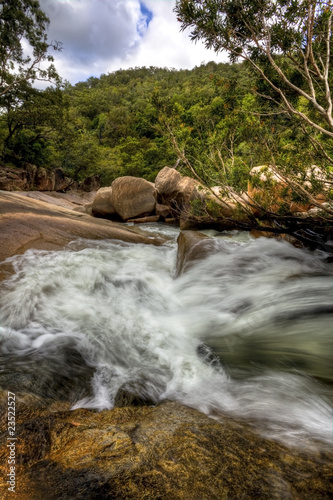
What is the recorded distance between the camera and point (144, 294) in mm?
4250

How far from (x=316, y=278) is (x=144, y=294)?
2.67m

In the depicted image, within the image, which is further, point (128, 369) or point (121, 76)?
point (121, 76)

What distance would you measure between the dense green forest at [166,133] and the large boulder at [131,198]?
262cm

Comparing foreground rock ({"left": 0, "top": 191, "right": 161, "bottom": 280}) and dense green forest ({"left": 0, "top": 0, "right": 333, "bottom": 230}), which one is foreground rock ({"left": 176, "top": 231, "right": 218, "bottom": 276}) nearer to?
dense green forest ({"left": 0, "top": 0, "right": 333, "bottom": 230})

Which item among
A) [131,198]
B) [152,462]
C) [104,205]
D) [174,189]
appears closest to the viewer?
[152,462]

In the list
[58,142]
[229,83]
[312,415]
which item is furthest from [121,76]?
[312,415]

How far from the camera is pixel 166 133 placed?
5934mm

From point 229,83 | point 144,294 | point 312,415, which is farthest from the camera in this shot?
point 229,83

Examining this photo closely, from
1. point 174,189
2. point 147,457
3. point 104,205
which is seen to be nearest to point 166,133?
point 147,457

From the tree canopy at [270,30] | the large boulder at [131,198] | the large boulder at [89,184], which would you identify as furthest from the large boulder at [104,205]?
the large boulder at [89,184]

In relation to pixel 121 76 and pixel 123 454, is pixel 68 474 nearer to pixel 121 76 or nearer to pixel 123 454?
pixel 123 454

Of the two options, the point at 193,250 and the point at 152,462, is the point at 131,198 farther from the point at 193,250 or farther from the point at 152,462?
the point at 152,462

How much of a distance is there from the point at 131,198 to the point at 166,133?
7.26 meters

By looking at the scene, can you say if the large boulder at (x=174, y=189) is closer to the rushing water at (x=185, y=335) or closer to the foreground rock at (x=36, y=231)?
the foreground rock at (x=36, y=231)
